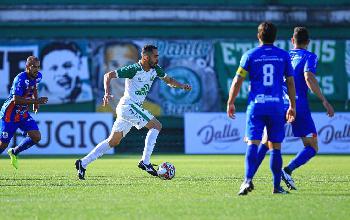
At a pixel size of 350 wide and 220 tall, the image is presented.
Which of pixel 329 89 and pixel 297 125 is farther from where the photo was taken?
pixel 329 89

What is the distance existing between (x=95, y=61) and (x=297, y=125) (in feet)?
70.8

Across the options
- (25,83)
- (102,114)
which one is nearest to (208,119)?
(102,114)

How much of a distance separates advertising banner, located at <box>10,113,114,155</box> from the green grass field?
1245 cm

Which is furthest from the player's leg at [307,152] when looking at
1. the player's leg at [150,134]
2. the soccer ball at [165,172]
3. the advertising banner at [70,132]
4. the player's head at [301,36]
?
the advertising banner at [70,132]

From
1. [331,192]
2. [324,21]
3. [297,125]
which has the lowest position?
[331,192]

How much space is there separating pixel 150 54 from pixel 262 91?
4489 mm

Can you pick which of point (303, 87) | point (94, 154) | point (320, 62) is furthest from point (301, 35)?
point (320, 62)

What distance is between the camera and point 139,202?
1112 centimetres

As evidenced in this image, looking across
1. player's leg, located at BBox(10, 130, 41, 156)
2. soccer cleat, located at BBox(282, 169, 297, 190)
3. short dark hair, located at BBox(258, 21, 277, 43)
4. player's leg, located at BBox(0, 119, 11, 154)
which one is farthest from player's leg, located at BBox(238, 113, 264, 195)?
player's leg, located at BBox(10, 130, 41, 156)

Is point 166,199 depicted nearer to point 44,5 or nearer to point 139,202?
point 139,202

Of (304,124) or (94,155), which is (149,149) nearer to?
(94,155)

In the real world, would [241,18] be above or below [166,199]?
above

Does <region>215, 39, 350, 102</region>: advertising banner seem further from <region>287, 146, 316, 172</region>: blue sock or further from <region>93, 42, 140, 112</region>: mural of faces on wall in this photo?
<region>287, 146, 316, 172</region>: blue sock

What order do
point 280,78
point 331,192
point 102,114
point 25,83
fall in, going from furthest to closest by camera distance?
point 102,114 < point 25,83 < point 331,192 < point 280,78
